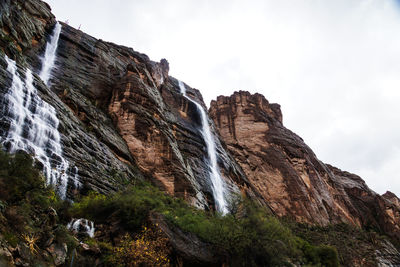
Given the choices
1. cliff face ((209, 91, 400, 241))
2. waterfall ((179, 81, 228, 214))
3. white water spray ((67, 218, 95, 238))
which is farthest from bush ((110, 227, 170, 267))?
cliff face ((209, 91, 400, 241))

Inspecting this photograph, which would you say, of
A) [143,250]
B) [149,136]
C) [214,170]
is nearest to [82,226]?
[143,250]

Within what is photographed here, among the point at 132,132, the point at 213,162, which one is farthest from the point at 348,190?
the point at 132,132

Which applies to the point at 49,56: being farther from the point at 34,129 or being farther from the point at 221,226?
the point at 221,226

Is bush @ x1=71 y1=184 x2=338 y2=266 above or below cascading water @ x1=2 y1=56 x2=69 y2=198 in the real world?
below

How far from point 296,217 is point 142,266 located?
33199 millimetres

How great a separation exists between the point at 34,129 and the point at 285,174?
115 ft

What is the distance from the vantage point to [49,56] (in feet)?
97.1

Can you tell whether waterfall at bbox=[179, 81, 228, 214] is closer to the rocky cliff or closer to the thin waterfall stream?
the rocky cliff

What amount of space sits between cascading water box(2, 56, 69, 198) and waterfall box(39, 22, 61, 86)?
20.3 feet

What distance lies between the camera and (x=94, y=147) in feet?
72.0

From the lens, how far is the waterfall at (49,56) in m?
26.9

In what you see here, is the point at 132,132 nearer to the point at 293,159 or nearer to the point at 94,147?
the point at 94,147

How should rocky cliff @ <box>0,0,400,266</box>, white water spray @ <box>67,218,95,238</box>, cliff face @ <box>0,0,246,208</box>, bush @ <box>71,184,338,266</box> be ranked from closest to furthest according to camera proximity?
white water spray @ <box>67,218,95,238</box>
bush @ <box>71,184,338,266</box>
cliff face @ <box>0,0,246,208</box>
rocky cliff @ <box>0,0,400,266</box>

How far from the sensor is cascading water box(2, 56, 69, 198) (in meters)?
16.1
